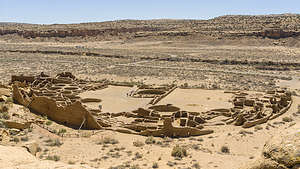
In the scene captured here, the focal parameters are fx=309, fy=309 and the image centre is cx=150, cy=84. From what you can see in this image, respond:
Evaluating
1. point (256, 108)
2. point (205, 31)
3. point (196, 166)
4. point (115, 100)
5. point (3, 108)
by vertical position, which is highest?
point (205, 31)

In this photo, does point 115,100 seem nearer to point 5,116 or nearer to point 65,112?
point 65,112

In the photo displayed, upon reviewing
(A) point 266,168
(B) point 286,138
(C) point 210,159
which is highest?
(B) point 286,138

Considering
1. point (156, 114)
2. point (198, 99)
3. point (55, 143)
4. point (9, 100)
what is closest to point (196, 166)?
point (55, 143)

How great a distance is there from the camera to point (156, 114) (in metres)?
22.5

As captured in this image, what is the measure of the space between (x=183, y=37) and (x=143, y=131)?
277ft

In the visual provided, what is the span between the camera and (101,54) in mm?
73250

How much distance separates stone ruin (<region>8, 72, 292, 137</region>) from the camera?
A: 63.8 ft

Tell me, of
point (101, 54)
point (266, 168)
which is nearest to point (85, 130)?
point (266, 168)

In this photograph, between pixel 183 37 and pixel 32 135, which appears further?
pixel 183 37

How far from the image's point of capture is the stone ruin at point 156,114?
19.4 meters

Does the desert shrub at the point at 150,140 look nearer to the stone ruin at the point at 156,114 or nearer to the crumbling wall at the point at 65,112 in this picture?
the stone ruin at the point at 156,114

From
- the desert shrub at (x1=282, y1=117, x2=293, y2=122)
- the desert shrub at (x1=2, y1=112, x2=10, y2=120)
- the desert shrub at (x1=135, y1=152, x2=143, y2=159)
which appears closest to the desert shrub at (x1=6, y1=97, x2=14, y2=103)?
the desert shrub at (x1=2, y1=112, x2=10, y2=120)

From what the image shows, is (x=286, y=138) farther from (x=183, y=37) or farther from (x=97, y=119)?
(x=183, y=37)

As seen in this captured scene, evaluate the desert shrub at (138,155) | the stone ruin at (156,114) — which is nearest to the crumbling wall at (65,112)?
the stone ruin at (156,114)
